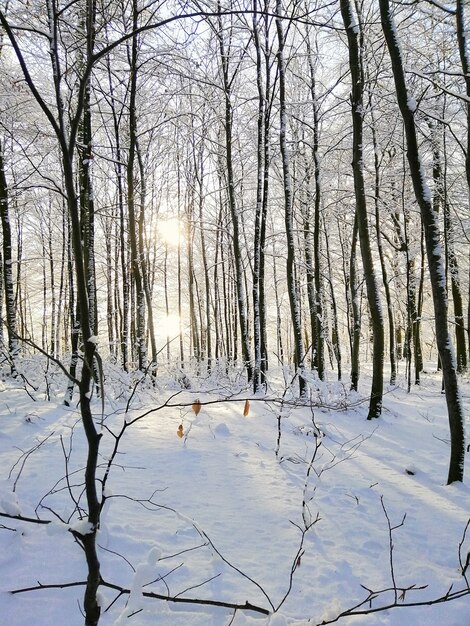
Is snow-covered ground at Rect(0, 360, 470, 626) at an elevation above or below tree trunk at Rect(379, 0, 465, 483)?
below

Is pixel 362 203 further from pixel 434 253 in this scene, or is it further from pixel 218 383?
pixel 218 383

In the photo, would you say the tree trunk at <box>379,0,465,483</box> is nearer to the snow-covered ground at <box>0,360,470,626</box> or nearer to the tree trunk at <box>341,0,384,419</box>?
the snow-covered ground at <box>0,360,470,626</box>

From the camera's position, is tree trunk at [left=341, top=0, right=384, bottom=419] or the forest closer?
the forest

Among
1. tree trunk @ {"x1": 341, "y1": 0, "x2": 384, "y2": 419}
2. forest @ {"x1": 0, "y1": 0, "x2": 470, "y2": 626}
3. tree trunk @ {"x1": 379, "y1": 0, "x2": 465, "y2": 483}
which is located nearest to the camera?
forest @ {"x1": 0, "y1": 0, "x2": 470, "y2": 626}

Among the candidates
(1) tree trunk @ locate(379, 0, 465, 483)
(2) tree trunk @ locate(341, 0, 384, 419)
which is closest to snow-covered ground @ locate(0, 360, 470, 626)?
(1) tree trunk @ locate(379, 0, 465, 483)

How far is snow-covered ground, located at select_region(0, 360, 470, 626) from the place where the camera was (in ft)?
5.94

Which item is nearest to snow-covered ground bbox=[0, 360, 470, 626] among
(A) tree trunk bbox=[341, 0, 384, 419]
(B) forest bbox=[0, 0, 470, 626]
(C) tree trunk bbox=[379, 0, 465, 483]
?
(B) forest bbox=[0, 0, 470, 626]

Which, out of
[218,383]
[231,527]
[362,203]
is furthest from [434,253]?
[218,383]

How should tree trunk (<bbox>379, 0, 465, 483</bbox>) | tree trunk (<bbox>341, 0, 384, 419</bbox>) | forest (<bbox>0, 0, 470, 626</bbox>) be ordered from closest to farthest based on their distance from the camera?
forest (<bbox>0, 0, 470, 626</bbox>), tree trunk (<bbox>379, 0, 465, 483</bbox>), tree trunk (<bbox>341, 0, 384, 419</bbox>)

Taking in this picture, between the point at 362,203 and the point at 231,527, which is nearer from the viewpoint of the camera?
the point at 231,527

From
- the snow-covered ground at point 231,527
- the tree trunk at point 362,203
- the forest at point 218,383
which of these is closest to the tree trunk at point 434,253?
the forest at point 218,383

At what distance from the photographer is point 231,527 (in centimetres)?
271

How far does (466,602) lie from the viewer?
2.17 m

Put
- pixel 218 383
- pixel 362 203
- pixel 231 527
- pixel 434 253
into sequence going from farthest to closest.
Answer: pixel 218 383 → pixel 362 203 → pixel 434 253 → pixel 231 527
